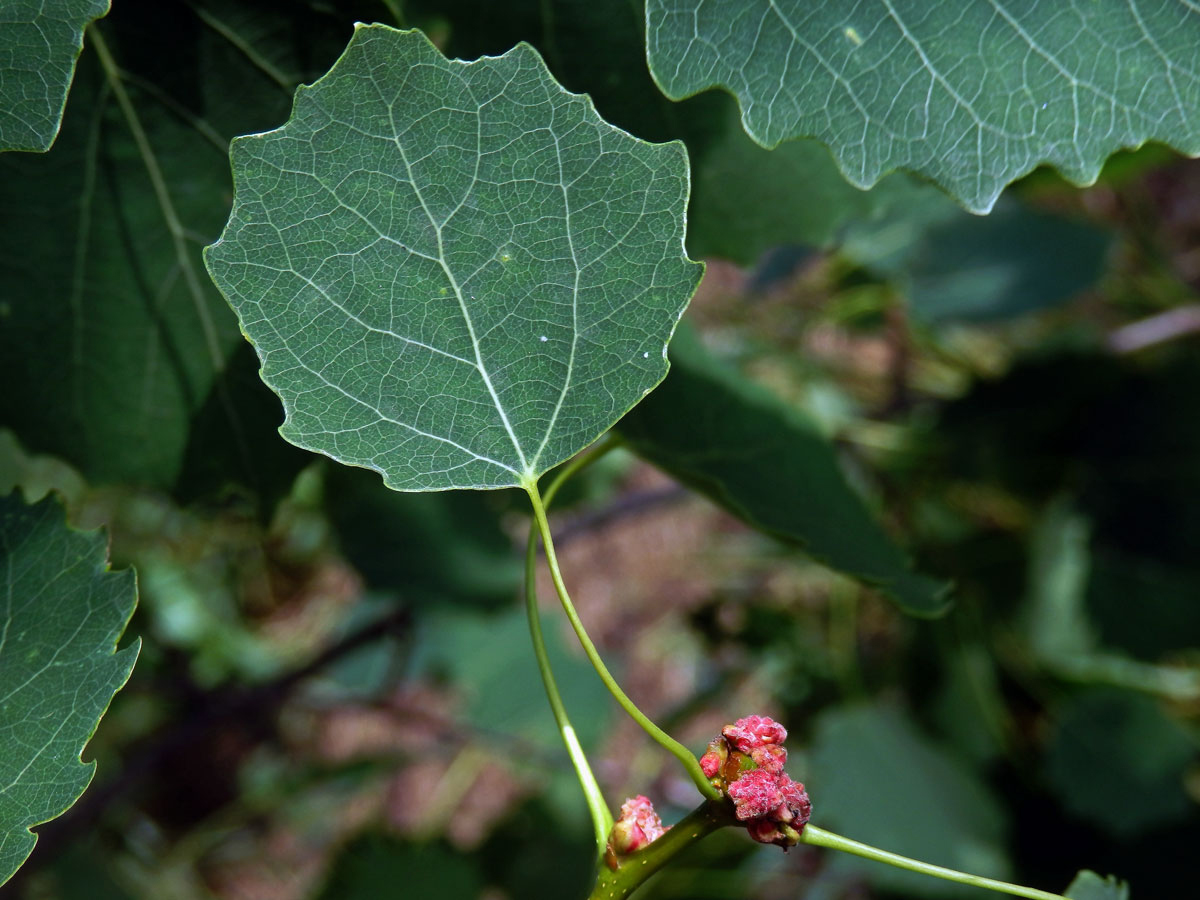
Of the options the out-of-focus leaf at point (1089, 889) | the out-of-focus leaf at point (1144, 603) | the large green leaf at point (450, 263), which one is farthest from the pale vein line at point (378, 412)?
the out-of-focus leaf at point (1144, 603)

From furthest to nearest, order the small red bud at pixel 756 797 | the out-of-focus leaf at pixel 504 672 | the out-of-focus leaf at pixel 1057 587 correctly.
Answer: the out-of-focus leaf at pixel 504 672 → the out-of-focus leaf at pixel 1057 587 → the small red bud at pixel 756 797

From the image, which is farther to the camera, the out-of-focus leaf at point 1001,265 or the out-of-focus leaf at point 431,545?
the out-of-focus leaf at point 1001,265

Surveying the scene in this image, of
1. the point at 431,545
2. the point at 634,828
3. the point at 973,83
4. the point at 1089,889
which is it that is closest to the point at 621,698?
the point at 634,828

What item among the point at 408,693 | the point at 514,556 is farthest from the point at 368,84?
the point at 408,693

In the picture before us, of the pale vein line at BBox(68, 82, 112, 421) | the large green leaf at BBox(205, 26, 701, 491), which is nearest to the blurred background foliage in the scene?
the pale vein line at BBox(68, 82, 112, 421)

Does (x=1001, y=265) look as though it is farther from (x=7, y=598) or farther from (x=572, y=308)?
(x=7, y=598)

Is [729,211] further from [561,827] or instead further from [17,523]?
[561,827]

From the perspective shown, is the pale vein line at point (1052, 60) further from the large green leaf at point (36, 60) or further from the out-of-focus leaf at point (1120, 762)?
the out-of-focus leaf at point (1120, 762)
